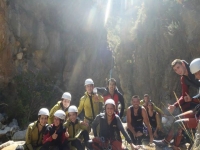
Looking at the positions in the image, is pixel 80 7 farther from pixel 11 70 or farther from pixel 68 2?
pixel 11 70

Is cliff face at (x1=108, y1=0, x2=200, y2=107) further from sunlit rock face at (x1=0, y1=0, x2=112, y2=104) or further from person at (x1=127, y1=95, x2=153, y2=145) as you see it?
sunlit rock face at (x1=0, y1=0, x2=112, y2=104)

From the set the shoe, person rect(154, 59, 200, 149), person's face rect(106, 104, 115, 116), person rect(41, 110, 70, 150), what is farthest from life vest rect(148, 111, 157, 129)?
person rect(41, 110, 70, 150)

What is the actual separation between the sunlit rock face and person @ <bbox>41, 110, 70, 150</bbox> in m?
24.1

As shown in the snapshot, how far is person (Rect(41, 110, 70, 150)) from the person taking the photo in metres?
5.48

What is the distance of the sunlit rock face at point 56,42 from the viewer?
28672 mm

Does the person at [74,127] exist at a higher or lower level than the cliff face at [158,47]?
lower

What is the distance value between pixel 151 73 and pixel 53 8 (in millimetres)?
21740

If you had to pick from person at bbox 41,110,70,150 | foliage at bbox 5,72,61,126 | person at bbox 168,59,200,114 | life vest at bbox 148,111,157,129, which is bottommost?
person at bbox 41,110,70,150

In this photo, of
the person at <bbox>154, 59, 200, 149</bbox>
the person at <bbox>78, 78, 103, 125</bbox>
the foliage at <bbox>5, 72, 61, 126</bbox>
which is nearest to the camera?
the person at <bbox>154, 59, 200, 149</bbox>

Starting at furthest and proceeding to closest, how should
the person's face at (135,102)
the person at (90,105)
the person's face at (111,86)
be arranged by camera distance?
the person at (90,105)
the person's face at (111,86)
the person's face at (135,102)

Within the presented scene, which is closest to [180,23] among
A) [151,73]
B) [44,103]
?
[151,73]

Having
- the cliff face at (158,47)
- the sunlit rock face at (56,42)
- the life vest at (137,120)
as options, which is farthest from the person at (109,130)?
the sunlit rock face at (56,42)

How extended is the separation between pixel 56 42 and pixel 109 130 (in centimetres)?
→ 2745

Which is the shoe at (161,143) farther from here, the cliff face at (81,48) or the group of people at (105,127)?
the cliff face at (81,48)
